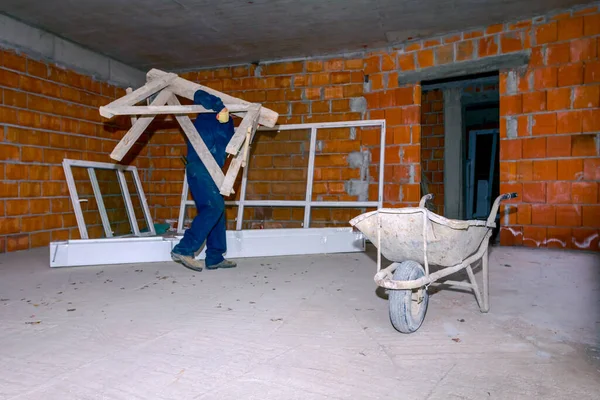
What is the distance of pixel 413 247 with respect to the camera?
6.58 feet

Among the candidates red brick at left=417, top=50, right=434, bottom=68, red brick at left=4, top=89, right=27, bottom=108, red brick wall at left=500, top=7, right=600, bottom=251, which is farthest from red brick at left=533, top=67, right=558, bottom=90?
red brick at left=4, top=89, right=27, bottom=108

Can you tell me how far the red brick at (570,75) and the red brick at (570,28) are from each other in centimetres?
30

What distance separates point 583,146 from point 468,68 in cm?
146

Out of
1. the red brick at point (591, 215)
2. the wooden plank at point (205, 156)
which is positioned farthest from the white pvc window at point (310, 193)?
the red brick at point (591, 215)

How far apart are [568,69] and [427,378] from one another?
4081 millimetres

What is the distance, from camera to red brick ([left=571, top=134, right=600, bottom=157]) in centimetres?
412

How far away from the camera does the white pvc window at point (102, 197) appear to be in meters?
4.49

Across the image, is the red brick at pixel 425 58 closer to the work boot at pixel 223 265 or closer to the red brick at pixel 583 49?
the red brick at pixel 583 49

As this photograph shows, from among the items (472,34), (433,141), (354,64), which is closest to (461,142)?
(433,141)

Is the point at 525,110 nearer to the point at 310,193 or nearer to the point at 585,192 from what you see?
the point at 585,192

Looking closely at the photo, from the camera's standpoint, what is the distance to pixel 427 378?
4.97 ft

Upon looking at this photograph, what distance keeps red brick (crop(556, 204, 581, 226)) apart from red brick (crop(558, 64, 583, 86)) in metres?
1.27

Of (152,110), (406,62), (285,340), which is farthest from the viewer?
(406,62)

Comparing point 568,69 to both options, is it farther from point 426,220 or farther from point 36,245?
point 36,245
